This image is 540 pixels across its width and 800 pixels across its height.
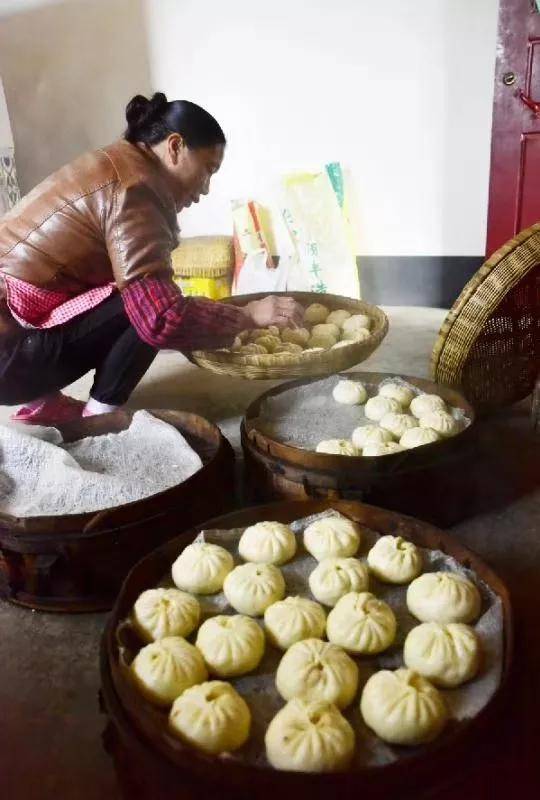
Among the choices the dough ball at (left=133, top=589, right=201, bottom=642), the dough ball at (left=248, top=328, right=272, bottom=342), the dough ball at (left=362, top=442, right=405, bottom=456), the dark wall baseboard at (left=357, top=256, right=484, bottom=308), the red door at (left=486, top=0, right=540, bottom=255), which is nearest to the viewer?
the dough ball at (left=133, top=589, right=201, bottom=642)

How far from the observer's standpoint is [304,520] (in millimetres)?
1568

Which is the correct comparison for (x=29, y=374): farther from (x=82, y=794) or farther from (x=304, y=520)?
(x=82, y=794)

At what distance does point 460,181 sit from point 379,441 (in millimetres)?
2604

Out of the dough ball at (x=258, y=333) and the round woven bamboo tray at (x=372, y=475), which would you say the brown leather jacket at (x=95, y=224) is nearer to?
the dough ball at (x=258, y=333)

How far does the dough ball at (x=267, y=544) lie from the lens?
56.6 inches

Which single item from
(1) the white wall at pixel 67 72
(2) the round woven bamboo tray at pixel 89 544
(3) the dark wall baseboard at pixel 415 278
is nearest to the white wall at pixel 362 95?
(3) the dark wall baseboard at pixel 415 278

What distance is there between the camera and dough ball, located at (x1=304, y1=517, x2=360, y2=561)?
1.44 m

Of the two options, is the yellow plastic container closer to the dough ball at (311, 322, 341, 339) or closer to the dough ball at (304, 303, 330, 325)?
the dough ball at (304, 303, 330, 325)

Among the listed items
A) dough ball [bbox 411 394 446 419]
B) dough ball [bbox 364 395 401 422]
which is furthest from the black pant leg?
dough ball [bbox 411 394 446 419]

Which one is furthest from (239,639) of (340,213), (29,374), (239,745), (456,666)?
(340,213)

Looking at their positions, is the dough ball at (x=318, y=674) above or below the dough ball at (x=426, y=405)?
below

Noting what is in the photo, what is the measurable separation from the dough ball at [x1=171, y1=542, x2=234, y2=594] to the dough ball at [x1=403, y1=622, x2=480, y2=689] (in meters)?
0.41

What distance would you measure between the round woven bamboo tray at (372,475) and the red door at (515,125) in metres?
2.22

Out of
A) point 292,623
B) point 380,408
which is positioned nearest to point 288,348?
point 380,408
